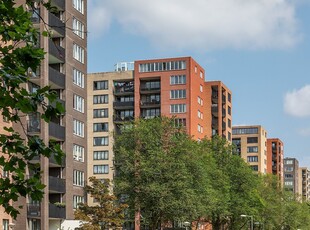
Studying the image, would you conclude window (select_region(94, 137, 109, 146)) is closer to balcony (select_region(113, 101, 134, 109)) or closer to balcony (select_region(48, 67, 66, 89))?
balcony (select_region(113, 101, 134, 109))

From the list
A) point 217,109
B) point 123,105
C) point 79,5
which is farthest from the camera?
point 217,109

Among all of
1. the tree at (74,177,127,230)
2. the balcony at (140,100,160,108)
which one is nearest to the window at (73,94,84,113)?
the tree at (74,177,127,230)

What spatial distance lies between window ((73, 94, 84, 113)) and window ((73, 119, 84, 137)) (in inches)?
58.5

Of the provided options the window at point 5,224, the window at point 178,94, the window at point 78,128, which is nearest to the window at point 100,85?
the window at point 178,94

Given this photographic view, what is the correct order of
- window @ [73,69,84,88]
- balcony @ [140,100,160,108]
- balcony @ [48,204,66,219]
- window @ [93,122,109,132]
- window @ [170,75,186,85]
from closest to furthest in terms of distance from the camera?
balcony @ [48,204,66,219], window @ [73,69,84,88], window @ [170,75,186,85], balcony @ [140,100,160,108], window @ [93,122,109,132]

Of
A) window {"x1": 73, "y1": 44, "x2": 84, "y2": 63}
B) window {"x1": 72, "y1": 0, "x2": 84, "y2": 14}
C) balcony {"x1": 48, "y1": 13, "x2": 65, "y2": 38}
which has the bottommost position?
window {"x1": 73, "y1": 44, "x2": 84, "y2": 63}

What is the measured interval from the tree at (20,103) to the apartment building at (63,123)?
53.4 metres

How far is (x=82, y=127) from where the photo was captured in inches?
2953

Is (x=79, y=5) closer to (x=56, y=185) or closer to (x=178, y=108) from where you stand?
(x=56, y=185)

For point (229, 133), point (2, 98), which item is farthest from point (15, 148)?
point (229, 133)

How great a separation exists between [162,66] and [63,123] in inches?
2675

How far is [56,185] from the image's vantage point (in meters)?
67.0

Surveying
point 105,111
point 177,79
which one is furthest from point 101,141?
point 177,79

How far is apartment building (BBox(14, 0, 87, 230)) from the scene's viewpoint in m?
65.1
